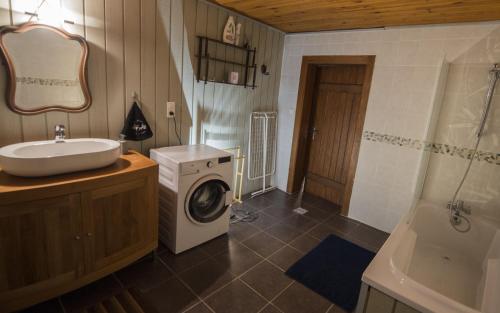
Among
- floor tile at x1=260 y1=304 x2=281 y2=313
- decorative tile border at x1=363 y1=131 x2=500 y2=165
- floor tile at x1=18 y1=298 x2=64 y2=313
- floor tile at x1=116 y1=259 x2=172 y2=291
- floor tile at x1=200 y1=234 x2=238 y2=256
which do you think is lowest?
floor tile at x1=18 y1=298 x2=64 y2=313

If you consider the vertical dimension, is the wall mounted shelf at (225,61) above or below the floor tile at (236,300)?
above

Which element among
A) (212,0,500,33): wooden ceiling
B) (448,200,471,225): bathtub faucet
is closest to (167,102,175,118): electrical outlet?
(212,0,500,33): wooden ceiling

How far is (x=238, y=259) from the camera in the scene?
7.90 ft

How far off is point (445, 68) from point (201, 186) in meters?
2.50

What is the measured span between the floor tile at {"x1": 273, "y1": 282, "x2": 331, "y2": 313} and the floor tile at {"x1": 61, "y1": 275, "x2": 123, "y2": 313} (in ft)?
3.84

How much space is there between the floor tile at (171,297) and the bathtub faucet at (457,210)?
2.39 meters

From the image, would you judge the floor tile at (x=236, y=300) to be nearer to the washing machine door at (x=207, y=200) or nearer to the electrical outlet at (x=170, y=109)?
the washing machine door at (x=207, y=200)

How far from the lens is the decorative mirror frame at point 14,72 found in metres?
1.68

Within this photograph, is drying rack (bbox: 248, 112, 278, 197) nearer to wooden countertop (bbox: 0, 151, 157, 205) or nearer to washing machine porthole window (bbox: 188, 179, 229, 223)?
washing machine porthole window (bbox: 188, 179, 229, 223)

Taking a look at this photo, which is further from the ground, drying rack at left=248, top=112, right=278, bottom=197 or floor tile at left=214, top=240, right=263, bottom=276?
drying rack at left=248, top=112, right=278, bottom=197

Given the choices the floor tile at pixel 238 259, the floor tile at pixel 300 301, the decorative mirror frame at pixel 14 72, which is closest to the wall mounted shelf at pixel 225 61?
the decorative mirror frame at pixel 14 72

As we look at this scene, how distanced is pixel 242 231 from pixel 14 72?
88.7 inches

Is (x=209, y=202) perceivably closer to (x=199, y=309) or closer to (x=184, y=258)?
(x=184, y=258)

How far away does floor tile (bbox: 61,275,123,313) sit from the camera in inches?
70.3
